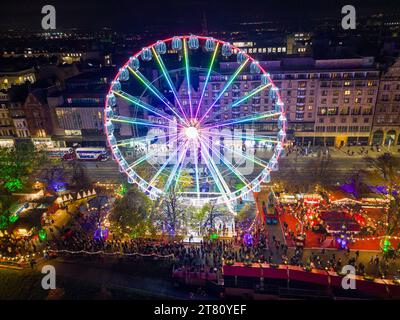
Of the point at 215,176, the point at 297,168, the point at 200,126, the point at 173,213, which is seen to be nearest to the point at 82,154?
the point at 173,213

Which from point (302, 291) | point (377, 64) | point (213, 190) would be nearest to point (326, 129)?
point (377, 64)

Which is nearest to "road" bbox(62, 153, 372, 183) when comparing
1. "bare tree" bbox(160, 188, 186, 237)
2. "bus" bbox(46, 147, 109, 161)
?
"bus" bbox(46, 147, 109, 161)

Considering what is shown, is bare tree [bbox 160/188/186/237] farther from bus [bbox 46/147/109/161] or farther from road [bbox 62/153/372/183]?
bus [bbox 46/147/109/161]

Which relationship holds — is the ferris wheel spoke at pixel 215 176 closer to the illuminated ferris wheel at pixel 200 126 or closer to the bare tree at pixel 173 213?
the illuminated ferris wheel at pixel 200 126

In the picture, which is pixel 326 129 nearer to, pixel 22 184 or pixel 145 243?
pixel 145 243

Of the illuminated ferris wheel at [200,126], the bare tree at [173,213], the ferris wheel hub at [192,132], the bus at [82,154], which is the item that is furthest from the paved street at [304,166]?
the ferris wheel hub at [192,132]

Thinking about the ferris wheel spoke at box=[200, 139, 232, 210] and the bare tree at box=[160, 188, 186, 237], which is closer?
the ferris wheel spoke at box=[200, 139, 232, 210]
